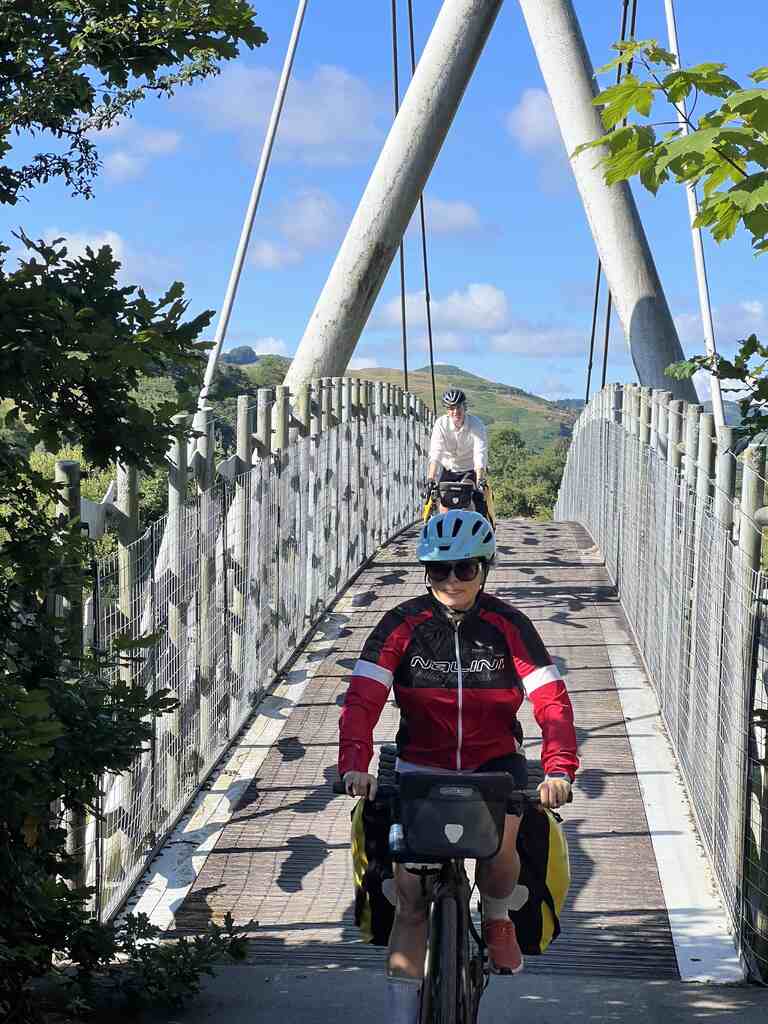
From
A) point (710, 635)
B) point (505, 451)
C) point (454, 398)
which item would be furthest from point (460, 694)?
point (505, 451)

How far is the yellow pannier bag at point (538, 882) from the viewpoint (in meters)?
4.60

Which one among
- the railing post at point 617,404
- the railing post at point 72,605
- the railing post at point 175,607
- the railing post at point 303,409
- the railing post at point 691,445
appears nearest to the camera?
the railing post at point 72,605

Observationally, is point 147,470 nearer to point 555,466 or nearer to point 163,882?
point 163,882

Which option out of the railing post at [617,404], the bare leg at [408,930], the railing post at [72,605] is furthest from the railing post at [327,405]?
the bare leg at [408,930]

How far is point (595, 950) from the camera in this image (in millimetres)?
6156

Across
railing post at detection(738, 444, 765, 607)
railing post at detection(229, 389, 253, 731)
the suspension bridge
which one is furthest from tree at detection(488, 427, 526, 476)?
railing post at detection(738, 444, 765, 607)

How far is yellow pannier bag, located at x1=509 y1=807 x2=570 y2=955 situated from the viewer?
4.60 metres

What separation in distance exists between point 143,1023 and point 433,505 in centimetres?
933

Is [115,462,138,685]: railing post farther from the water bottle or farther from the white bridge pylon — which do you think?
the white bridge pylon

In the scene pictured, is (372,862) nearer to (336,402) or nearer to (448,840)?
(448,840)

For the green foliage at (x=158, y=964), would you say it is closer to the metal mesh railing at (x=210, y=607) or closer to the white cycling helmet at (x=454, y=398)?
the metal mesh railing at (x=210, y=607)

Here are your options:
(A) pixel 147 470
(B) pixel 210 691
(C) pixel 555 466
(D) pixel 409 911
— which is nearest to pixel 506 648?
(D) pixel 409 911

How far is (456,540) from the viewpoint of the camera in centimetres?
A: 460

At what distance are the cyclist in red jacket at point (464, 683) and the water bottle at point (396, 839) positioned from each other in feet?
1.24
